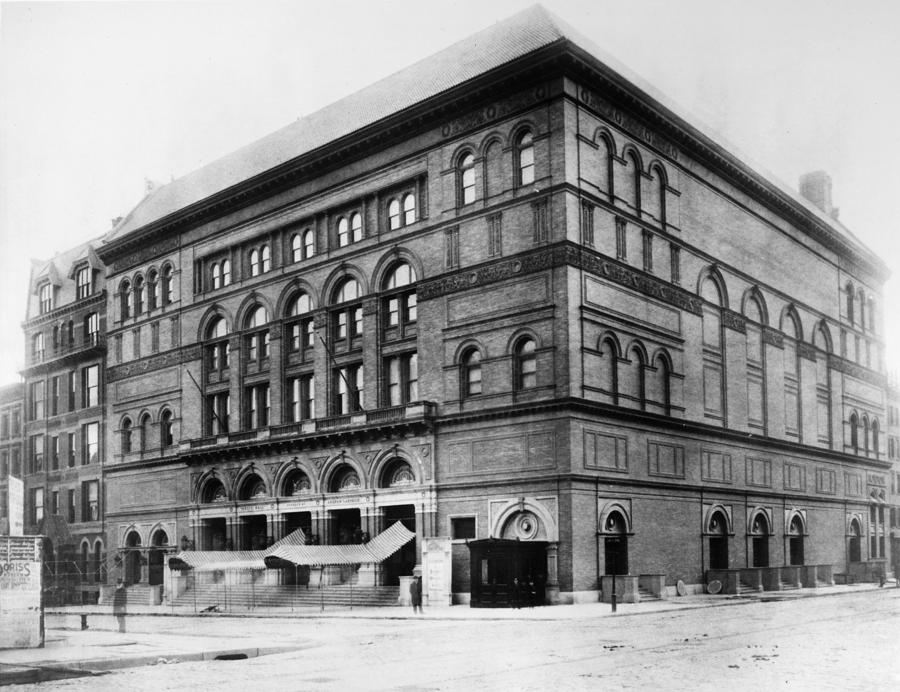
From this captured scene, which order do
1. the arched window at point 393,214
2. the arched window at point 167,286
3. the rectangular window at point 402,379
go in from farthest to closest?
1. the arched window at point 167,286
2. the arched window at point 393,214
3. the rectangular window at point 402,379

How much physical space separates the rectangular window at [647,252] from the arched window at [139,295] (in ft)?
95.6

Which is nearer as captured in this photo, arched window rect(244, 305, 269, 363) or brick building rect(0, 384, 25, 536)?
arched window rect(244, 305, 269, 363)

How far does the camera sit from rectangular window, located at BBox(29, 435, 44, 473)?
232 feet

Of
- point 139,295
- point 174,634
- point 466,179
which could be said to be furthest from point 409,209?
point 174,634

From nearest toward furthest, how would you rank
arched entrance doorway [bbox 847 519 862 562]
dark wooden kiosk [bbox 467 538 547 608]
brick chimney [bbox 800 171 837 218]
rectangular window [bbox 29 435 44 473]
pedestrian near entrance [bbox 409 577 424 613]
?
dark wooden kiosk [bbox 467 538 547 608]
pedestrian near entrance [bbox 409 577 424 613]
arched entrance doorway [bbox 847 519 862 562]
brick chimney [bbox 800 171 837 218]
rectangular window [bbox 29 435 44 473]

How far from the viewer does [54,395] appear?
70250 mm

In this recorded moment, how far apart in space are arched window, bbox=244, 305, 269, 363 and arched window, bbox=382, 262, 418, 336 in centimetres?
837

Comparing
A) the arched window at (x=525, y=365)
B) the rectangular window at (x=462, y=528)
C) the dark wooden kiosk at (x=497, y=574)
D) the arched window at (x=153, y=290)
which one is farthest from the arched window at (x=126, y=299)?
the dark wooden kiosk at (x=497, y=574)

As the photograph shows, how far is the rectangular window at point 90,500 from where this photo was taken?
65.0 m

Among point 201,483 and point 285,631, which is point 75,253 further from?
point 285,631

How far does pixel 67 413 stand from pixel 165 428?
13.3 meters

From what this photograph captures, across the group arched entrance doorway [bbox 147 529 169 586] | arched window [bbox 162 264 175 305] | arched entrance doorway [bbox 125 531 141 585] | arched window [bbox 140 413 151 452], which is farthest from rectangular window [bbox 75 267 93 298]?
arched entrance doorway [bbox 147 529 169 586]

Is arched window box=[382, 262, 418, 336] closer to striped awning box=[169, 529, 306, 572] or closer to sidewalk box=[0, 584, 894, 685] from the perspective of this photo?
striped awning box=[169, 529, 306, 572]

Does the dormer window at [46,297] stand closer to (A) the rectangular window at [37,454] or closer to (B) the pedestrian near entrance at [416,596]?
(A) the rectangular window at [37,454]
